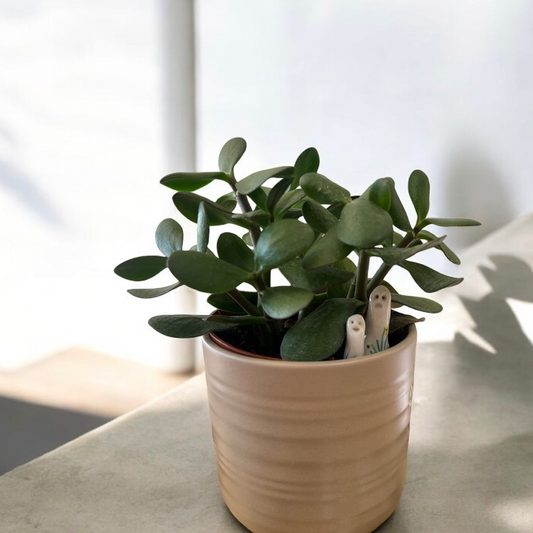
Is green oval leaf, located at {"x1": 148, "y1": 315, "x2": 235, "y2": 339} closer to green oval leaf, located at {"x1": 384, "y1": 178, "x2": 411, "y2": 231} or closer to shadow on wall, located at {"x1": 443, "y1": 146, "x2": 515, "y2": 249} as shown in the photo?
green oval leaf, located at {"x1": 384, "y1": 178, "x2": 411, "y2": 231}

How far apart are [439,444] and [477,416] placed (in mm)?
87

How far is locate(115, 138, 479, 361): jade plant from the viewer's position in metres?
0.38

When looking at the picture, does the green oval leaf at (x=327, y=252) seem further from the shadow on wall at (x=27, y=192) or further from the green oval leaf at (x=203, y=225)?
the shadow on wall at (x=27, y=192)

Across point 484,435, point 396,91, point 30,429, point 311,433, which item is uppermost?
point 396,91

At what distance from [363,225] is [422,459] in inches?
15.0

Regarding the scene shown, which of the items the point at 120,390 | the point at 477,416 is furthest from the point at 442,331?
the point at 120,390

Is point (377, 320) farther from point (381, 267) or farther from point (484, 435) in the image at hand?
point (484, 435)

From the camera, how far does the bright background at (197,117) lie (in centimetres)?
73

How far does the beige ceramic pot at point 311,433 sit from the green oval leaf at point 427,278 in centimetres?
5

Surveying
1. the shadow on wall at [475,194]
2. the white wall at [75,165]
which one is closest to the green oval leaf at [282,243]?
the shadow on wall at [475,194]

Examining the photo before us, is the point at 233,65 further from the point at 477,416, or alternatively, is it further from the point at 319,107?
the point at 477,416

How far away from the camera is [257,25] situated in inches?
36.2

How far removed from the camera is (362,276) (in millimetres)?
457

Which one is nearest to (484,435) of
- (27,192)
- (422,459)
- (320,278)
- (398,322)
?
(422,459)
